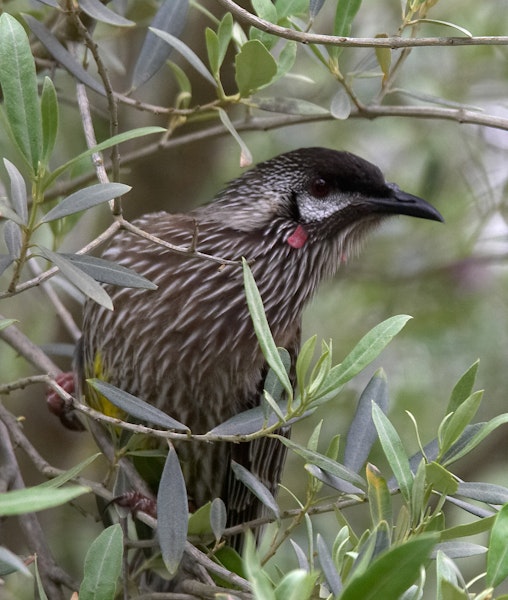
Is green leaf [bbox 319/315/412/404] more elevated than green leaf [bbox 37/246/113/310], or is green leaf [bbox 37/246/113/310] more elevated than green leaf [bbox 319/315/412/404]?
green leaf [bbox 37/246/113/310]

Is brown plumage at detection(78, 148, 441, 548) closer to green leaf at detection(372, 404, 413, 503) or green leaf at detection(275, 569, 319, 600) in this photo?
green leaf at detection(372, 404, 413, 503)

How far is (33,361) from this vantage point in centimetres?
233

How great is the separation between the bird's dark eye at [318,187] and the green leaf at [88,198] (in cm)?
119

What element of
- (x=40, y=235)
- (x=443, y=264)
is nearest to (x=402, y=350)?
(x=443, y=264)

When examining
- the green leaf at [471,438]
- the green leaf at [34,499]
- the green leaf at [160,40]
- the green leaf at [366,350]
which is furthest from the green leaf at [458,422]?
the green leaf at [160,40]

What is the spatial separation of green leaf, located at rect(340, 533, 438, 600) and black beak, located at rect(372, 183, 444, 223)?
5.35 ft

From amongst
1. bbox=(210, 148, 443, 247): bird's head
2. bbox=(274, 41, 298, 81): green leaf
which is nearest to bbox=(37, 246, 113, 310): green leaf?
bbox=(274, 41, 298, 81): green leaf

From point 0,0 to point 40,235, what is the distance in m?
1.55

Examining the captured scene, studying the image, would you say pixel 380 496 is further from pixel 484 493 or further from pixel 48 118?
pixel 48 118

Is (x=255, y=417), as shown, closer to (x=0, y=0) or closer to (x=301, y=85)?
(x=0, y=0)

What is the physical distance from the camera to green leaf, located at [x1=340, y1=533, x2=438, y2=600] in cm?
101

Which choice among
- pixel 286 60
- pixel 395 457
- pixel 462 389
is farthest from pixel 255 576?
pixel 286 60

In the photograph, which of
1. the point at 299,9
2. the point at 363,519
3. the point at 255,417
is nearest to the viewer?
the point at 255,417

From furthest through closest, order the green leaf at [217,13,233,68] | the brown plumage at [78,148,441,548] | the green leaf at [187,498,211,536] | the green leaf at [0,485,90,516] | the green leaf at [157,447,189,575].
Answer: the brown plumage at [78,148,441,548]
the green leaf at [217,13,233,68]
the green leaf at [187,498,211,536]
the green leaf at [157,447,189,575]
the green leaf at [0,485,90,516]
